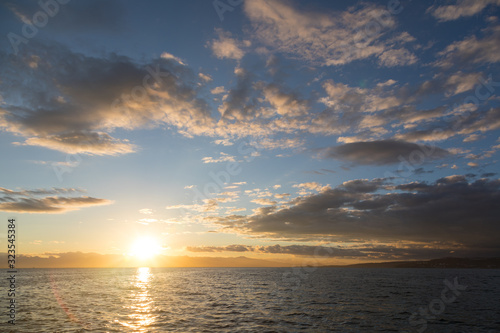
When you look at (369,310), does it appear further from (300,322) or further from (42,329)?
(42,329)

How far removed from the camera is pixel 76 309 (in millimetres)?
48344

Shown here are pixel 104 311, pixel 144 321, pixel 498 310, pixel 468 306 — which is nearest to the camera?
pixel 144 321

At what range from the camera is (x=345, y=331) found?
34.9 metres

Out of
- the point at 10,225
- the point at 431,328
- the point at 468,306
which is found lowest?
the point at 468,306

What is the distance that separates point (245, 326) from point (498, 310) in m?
45.8

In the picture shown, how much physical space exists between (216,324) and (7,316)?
102ft

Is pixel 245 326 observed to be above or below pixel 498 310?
above

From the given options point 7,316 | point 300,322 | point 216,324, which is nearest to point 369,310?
point 300,322

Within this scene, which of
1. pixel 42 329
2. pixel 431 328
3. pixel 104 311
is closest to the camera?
pixel 42 329

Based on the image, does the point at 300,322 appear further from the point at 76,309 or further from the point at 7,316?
the point at 7,316

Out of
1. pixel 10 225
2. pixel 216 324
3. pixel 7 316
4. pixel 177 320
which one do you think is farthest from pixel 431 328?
pixel 7 316

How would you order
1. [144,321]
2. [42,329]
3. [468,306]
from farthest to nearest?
[468,306]
[144,321]
[42,329]

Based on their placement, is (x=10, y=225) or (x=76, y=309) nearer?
(x=10, y=225)

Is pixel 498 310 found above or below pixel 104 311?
below
